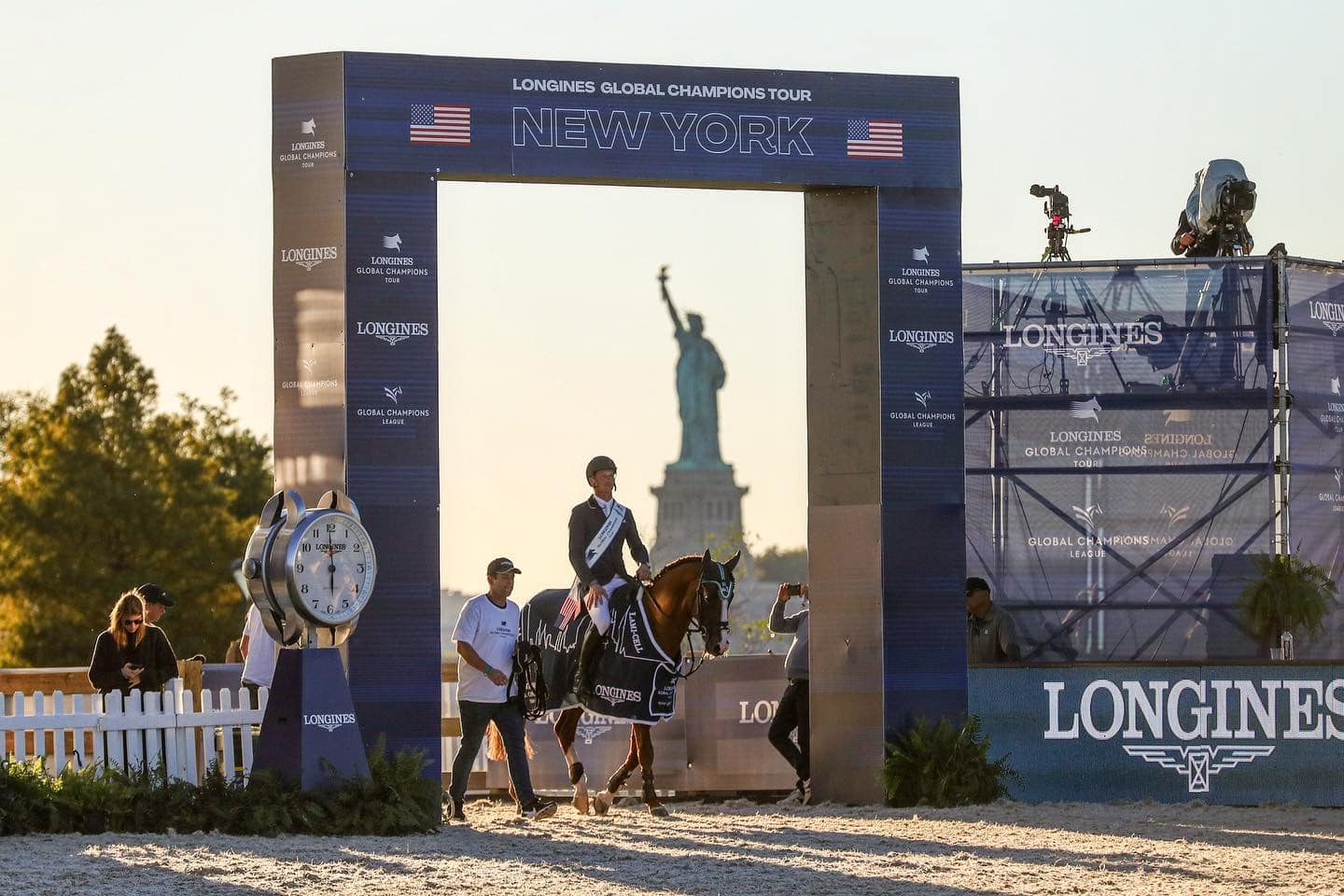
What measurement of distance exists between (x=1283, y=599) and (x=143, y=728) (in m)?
10.0

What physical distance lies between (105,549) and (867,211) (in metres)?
27.6

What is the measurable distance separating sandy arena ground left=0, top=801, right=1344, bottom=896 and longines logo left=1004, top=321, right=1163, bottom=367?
5.29 metres

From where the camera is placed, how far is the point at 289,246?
641 inches

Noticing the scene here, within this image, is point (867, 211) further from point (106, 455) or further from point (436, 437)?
point (106, 455)

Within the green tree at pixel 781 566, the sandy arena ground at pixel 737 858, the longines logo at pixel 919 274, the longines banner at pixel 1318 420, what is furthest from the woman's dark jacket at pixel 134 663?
the green tree at pixel 781 566

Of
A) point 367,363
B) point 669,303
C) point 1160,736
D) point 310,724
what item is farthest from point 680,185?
point 669,303

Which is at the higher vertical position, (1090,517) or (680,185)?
(680,185)

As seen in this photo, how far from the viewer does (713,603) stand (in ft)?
51.6

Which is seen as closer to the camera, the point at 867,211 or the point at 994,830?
the point at 994,830

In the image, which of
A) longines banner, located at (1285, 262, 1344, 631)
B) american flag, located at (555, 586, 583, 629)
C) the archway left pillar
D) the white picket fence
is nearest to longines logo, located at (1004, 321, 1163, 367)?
longines banner, located at (1285, 262, 1344, 631)

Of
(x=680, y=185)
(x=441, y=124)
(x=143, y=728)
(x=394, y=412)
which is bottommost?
(x=143, y=728)

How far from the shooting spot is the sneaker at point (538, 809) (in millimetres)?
15773

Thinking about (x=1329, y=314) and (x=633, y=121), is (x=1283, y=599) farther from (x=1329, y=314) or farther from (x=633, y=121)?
(x=633, y=121)

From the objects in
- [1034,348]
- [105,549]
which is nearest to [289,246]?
[1034,348]
